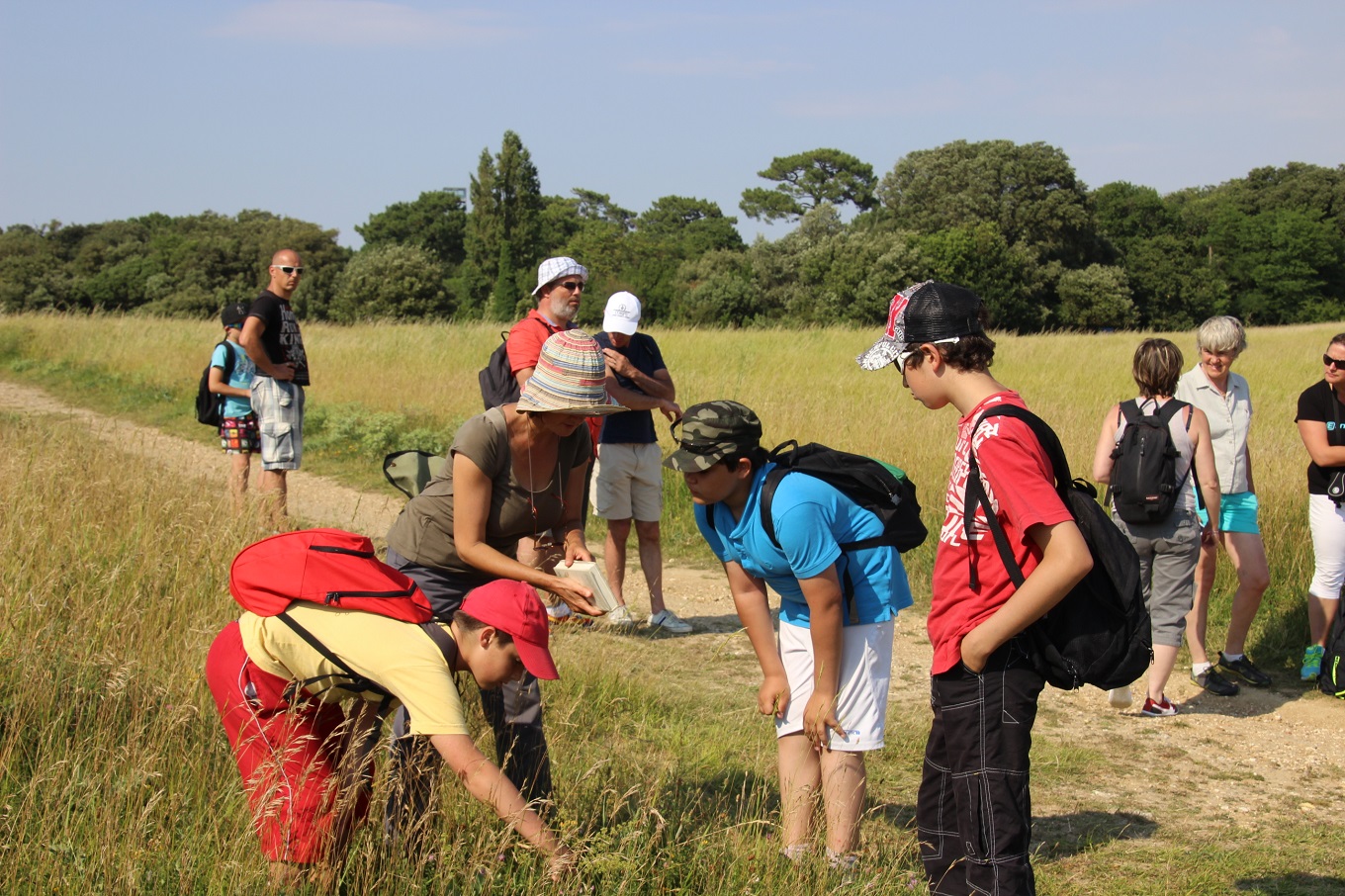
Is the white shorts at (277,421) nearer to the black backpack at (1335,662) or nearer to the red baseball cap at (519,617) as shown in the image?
the red baseball cap at (519,617)

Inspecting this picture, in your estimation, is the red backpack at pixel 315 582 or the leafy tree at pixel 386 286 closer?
the red backpack at pixel 315 582

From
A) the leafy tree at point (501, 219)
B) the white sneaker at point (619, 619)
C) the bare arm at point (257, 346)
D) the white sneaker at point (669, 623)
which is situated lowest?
the white sneaker at point (669, 623)

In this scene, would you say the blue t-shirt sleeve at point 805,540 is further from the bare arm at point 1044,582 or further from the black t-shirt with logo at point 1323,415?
the black t-shirt with logo at point 1323,415

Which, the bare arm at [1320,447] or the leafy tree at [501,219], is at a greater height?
the leafy tree at [501,219]

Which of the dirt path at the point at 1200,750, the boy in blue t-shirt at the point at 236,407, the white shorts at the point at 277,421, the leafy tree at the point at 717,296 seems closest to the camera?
the dirt path at the point at 1200,750

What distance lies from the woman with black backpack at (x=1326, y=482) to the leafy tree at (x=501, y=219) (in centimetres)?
5674

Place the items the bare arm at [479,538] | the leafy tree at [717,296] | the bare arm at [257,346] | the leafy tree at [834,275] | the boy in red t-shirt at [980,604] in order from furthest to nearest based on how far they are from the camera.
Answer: the leafy tree at [717,296] < the leafy tree at [834,275] < the bare arm at [257,346] < the bare arm at [479,538] < the boy in red t-shirt at [980,604]

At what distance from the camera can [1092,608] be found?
2.63 m

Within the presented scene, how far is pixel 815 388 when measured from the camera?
15039 mm

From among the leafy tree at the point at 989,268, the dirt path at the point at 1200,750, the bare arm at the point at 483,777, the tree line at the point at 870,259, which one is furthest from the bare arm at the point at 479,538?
the leafy tree at the point at 989,268

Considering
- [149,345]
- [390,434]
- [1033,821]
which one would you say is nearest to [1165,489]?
[1033,821]

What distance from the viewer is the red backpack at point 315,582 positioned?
265 centimetres

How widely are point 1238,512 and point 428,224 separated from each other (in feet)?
273

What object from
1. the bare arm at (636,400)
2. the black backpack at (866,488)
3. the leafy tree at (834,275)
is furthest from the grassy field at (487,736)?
the leafy tree at (834,275)
